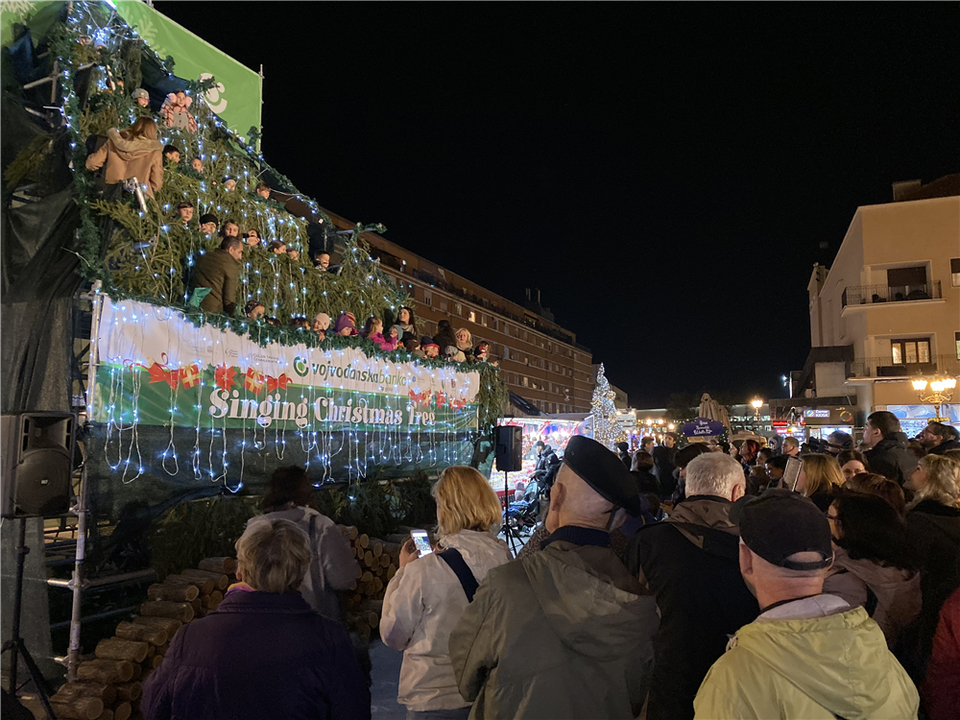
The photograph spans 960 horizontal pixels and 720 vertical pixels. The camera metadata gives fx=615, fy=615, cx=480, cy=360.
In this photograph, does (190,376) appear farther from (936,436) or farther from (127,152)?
(936,436)

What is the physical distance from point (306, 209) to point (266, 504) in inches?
275

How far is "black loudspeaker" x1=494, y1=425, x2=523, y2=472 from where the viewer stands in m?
10.7

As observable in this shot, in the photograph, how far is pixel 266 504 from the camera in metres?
4.24

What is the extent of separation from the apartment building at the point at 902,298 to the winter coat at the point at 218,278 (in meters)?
25.7

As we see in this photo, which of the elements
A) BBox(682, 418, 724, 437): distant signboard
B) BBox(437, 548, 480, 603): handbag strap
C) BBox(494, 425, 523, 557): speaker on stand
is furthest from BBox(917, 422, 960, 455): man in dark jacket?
BBox(437, 548, 480, 603): handbag strap

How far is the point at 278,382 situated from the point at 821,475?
570 cm

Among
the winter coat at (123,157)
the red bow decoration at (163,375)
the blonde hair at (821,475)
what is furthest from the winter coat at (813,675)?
the winter coat at (123,157)

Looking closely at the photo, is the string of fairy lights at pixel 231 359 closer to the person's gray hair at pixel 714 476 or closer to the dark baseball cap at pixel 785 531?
the person's gray hair at pixel 714 476

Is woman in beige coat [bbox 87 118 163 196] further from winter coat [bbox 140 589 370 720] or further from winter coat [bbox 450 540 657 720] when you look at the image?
winter coat [bbox 450 540 657 720]

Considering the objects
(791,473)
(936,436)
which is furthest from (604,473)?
(936,436)

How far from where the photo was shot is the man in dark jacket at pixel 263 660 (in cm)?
202

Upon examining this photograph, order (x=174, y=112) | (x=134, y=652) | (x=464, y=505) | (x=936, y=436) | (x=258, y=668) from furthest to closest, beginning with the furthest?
1. (x=174, y=112)
2. (x=936, y=436)
3. (x=134, y=652)
4. (x=464, y=505)
5. (x=258, y=668)

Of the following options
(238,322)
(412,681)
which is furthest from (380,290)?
(412,681)

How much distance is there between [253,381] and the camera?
23.0 ft
